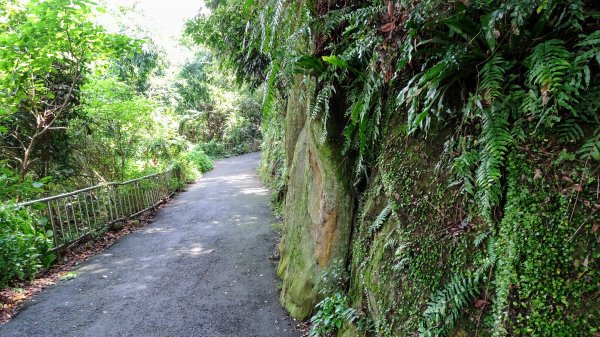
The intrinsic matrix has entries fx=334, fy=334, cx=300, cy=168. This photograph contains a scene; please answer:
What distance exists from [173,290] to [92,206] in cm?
332

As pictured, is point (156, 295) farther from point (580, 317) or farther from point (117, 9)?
point (117, 9)

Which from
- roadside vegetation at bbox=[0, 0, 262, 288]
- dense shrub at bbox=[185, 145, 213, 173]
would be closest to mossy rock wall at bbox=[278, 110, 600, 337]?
roadside vegetation at bbox=[0, 0, 262, 288]

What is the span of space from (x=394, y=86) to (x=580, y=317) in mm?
2090

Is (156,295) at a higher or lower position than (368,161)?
lower

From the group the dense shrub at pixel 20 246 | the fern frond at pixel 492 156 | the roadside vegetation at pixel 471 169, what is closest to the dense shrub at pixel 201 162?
the dense shrub at pixel 20 246

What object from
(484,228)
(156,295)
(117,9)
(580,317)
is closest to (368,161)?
(484,228)

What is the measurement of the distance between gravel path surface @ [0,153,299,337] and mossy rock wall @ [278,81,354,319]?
1.32ft

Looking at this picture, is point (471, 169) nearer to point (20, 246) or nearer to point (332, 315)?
point (332, 315)

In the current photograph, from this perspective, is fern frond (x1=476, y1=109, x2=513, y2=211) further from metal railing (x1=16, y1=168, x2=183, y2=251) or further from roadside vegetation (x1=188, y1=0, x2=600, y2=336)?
metal railing (x1=16, y1=168, x2=183, y2=251)

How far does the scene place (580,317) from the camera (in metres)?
1.54

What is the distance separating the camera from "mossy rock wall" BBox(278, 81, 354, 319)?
12.3 ft

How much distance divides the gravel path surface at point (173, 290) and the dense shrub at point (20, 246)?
1.55 feet

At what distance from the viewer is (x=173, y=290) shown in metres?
4.88

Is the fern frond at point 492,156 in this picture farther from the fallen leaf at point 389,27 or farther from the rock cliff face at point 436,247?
the fallen leaf at point 389,27
